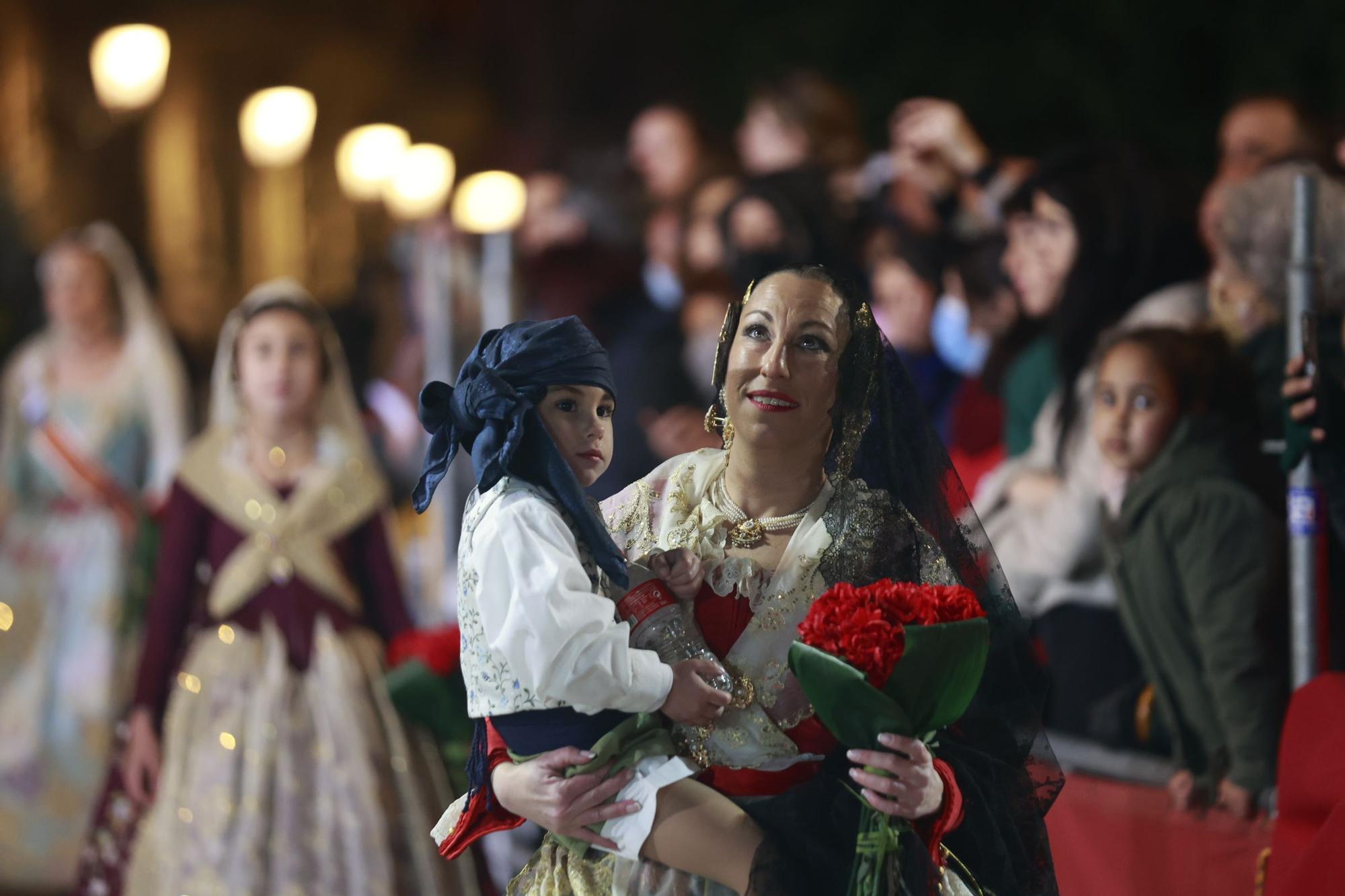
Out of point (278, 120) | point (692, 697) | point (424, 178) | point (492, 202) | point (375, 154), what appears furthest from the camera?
point (375, 154)

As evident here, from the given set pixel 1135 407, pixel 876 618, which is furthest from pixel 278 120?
pixel 876 618

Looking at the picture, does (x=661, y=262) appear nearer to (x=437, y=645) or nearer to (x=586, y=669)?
(x=437, y=645)

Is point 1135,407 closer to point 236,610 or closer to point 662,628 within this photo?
point 662,628

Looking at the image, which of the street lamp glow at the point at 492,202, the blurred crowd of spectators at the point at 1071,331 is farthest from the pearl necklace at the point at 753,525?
the street lamp glow at the point at 492,202

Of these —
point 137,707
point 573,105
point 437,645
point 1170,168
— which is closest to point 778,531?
point 437,645

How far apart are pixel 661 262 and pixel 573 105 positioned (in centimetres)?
526

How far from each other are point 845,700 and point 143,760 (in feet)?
8.85

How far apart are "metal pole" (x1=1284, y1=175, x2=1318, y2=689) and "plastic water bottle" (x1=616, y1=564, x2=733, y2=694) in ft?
6.05

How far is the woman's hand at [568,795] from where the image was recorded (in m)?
2.46

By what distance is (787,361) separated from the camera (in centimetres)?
257

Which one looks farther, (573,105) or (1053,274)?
(573,105)

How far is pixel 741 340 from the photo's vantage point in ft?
8.63

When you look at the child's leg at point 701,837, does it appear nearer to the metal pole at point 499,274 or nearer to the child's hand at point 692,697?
the child's hand at point 692,697

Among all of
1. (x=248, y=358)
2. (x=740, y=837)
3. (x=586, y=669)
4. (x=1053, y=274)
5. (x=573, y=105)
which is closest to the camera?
(x=586, y=669)
